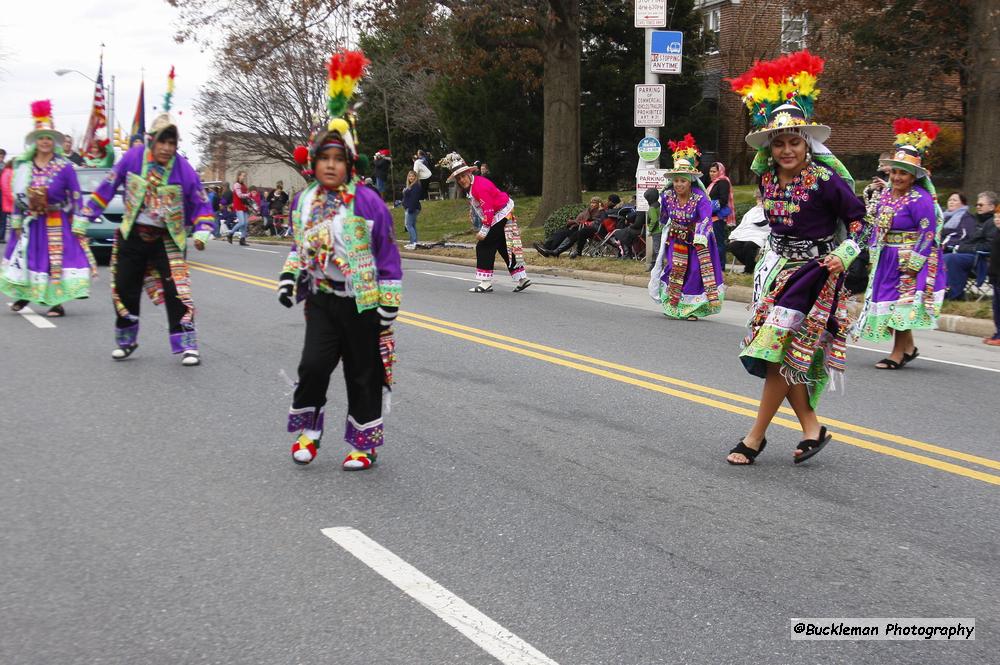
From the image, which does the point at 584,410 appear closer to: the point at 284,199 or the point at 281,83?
the point at 284,199

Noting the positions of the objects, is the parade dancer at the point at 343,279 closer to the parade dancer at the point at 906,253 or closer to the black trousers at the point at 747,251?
the parade dancer at the point at 906,253

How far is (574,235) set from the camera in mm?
21484

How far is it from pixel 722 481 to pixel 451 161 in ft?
32.1

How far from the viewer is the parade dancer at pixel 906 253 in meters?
9.61

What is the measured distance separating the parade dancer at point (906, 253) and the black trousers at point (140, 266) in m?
5.88

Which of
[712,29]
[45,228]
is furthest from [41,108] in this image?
[712,29]

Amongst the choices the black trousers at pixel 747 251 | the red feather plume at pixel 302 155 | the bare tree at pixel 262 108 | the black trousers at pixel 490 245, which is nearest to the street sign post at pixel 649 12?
the black trousers at pixel 747 251

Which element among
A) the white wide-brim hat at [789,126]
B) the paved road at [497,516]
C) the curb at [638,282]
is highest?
the white wide-brim hat at [789,126]

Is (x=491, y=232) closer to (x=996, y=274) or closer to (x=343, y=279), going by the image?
(x=996, y=274)

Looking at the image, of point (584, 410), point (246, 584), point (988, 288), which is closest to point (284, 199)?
point (988, 288)

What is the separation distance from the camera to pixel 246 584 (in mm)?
4398

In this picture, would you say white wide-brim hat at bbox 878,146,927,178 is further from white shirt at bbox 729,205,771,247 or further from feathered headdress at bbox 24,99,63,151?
feathered headdress at bbox 24,99,63,151

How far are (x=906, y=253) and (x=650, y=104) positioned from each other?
876 centimetres

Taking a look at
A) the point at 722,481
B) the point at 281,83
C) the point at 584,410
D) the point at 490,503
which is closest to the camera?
the point at 490,503
